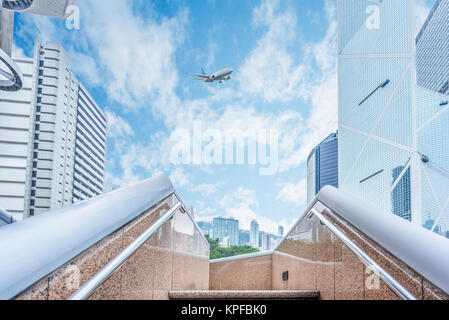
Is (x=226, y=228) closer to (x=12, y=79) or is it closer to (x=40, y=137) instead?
(x=40, y=137)

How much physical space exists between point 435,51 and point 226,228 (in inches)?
5303

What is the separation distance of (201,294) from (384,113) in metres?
37.2

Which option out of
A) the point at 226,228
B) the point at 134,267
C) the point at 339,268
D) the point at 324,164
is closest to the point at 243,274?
the point at 339,268

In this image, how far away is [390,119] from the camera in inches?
1352

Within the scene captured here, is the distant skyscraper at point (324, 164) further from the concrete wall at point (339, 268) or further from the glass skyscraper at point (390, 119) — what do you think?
the concrete wall at point (339, 268)

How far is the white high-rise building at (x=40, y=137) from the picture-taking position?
181 feet

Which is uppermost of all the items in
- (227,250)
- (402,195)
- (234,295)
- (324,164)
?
(324,164)

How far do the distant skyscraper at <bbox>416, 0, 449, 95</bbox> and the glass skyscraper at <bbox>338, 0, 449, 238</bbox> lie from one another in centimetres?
53

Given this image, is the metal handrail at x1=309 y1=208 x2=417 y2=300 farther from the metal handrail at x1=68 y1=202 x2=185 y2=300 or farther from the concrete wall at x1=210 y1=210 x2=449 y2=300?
the metal handrail at x1=68 y1=202 x2=185 y2=300

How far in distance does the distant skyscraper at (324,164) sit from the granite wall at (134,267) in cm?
9341

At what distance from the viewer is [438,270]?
1.18 metres

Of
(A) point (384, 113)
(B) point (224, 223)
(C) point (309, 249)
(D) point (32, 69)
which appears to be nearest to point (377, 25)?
(A) point (384, 113)

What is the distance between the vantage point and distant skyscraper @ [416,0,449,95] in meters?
33.2
